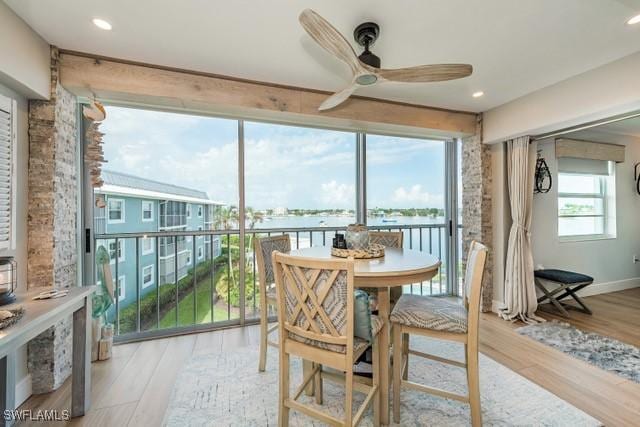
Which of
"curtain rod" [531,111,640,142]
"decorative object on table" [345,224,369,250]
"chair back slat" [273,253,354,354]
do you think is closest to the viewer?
"chair back slat" [273,253,354,354]

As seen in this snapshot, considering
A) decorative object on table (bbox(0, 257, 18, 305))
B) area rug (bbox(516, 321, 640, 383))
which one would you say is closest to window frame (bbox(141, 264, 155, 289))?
decorative object on table (bbox(0, 257, 18, 305))

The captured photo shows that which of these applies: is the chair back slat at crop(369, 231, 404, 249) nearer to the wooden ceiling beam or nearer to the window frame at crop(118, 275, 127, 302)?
the wooden ceiling beam

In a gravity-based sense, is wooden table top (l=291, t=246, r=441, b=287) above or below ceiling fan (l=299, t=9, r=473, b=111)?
below

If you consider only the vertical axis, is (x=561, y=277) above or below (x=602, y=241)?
below

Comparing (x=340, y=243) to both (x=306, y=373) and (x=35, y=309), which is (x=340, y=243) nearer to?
(x=306, y=373)

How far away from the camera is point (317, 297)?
142cm

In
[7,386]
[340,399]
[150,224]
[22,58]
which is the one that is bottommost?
[340,399]

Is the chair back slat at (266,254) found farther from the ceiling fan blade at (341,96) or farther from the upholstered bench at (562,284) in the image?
the upholstered bench at (562,284)

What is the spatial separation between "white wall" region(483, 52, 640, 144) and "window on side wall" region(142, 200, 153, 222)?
375cm

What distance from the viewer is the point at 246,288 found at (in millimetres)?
3262

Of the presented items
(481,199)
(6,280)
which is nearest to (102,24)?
(6,280)

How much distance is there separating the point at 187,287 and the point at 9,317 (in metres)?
1.86

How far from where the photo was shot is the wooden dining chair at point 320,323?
1370 millimetres

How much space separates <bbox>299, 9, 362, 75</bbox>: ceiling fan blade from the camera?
138 centimetres
